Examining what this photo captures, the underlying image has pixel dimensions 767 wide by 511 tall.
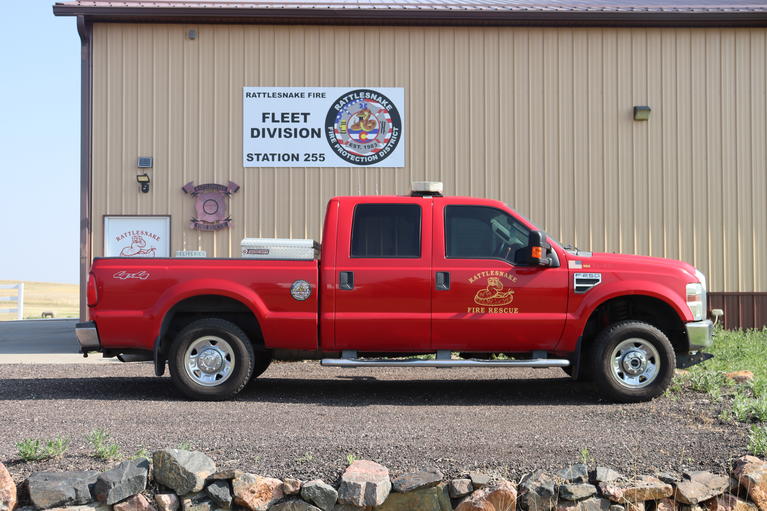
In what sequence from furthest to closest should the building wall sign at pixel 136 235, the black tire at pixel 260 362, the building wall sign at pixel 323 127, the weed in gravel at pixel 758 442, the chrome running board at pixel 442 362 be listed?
the building wall sign at pixel 323 127
the building wall sign at pixel 136 235
the black tire at pixel 260 362
the chrome running board at pixel 442 362
the weed in gravel at pixel 758 442

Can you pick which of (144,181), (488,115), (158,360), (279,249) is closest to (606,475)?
(279,249)

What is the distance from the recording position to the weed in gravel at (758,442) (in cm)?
571

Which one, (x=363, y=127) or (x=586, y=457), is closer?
(x=586, y=457)

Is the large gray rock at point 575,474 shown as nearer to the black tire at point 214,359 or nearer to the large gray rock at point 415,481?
the large gray rock at point 415,481

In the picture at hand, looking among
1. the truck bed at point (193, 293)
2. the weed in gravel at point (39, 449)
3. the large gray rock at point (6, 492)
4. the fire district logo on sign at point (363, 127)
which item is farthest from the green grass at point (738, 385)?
the fire district logo on sign at point (363, 127)

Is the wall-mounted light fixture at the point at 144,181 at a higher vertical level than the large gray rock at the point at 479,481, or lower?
higher

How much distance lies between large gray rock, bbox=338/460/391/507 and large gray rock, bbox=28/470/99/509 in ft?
5.24

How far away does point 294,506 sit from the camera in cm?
515

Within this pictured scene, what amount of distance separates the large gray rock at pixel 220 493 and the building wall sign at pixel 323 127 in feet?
30.9

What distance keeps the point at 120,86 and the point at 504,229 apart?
28.6 ft

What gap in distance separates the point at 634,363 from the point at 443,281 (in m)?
2.00

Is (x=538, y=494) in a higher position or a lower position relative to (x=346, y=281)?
lower

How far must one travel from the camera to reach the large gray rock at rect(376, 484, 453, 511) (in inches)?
203

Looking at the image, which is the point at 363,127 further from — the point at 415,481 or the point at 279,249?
the point at 415,481
